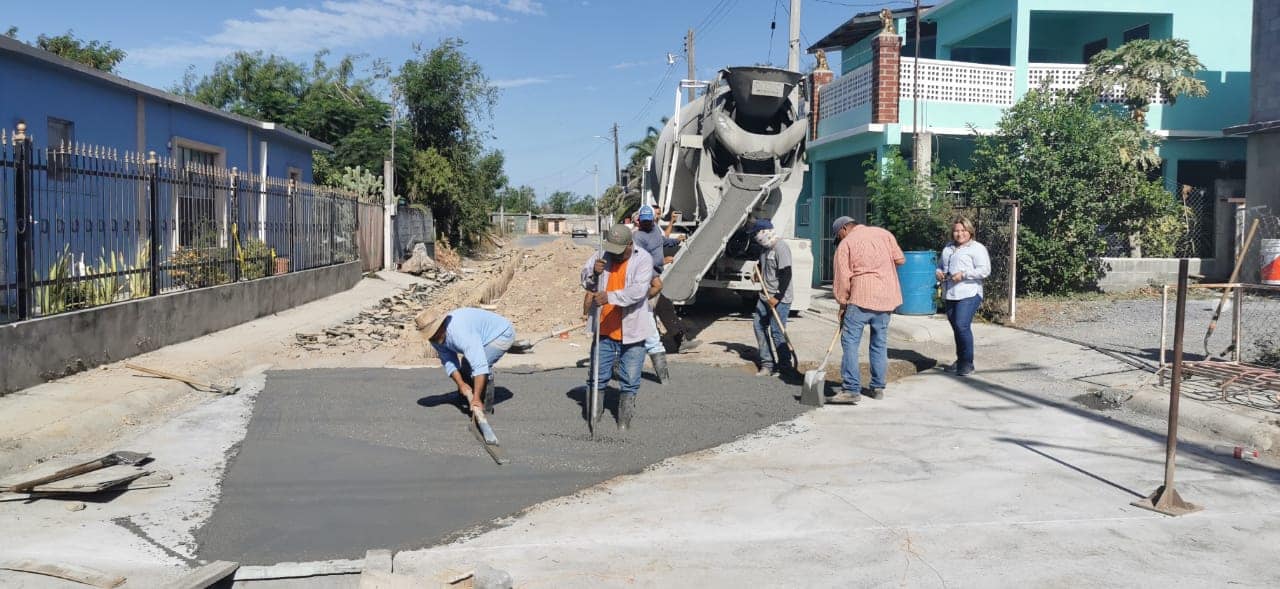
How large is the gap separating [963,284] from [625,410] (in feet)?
14.4

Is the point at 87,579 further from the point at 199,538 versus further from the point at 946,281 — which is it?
the point at 946,281

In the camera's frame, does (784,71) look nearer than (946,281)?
No

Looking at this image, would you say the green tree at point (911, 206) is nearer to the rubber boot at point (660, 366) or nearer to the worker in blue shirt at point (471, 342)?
the rubber boot at point (660, 366)

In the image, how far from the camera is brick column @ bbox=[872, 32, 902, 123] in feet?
57.4

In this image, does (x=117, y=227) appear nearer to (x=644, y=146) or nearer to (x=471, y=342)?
(x=471, y=342)

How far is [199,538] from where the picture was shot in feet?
15.7

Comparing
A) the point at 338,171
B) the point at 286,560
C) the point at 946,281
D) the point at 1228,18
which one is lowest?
the point at 286,560

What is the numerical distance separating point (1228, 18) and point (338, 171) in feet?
79.8

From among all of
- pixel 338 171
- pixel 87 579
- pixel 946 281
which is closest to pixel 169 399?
pixel 87 579

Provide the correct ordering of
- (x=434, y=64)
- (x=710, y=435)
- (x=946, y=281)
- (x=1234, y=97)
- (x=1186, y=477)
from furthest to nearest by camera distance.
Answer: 1. (x=434, y=64)
2. (x=1234, y=97)
3. (x=946, y=281)
4. (x=710, y=435)
5. (x=1186, y=477)

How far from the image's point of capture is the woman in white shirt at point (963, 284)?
9633mm

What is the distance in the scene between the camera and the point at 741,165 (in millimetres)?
13086

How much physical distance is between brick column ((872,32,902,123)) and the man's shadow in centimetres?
1172

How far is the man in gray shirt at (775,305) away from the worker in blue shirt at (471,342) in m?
3.17
